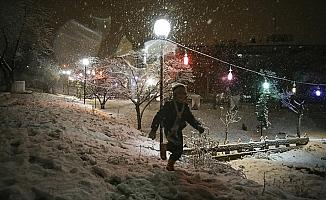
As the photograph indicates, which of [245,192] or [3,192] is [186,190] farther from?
[3,192]

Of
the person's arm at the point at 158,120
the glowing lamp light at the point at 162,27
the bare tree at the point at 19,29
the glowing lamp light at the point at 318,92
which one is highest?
the bare tree at the point at 19,29

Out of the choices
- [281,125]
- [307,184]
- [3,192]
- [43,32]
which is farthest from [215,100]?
[3,192]

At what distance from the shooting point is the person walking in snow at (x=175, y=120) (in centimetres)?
739

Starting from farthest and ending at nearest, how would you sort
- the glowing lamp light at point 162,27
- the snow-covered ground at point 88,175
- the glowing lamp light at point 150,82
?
the glowing lamp light at point 150,82
the glowing lamp light at point 162,27
the snow-covered ground at point 88,175

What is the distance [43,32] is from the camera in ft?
108

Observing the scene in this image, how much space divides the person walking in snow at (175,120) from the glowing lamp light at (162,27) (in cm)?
351

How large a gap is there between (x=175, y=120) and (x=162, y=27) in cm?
416

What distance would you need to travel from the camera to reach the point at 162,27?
10297mm

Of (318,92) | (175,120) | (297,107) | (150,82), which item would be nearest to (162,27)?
(175,120)

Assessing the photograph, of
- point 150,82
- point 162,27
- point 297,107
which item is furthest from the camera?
point 297,107

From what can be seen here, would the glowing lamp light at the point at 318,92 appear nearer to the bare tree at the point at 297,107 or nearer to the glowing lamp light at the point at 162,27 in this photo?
the bare tree at the point at 297,107

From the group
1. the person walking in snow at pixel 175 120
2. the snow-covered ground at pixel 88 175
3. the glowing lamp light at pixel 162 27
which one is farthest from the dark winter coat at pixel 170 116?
the glowing lamp light at pixel 162 27

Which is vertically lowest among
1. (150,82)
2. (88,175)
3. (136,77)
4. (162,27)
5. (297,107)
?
(88,175)

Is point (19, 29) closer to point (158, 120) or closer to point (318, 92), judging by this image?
point (158, 120)
